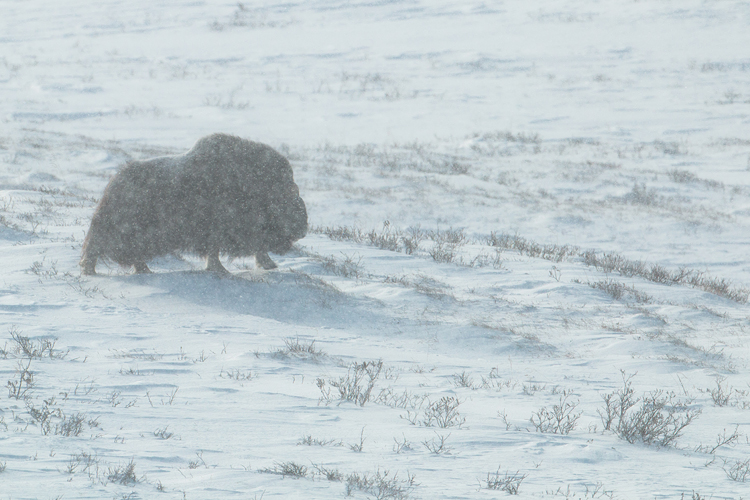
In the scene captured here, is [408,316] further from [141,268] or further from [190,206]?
[141,268]

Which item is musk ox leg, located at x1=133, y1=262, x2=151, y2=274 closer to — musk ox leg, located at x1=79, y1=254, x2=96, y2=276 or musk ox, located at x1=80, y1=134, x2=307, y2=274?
musk ox, located at x1=80, y1=134, x2=307, y2=274

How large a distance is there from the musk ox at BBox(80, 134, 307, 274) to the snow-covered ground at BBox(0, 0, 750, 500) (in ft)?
0.91

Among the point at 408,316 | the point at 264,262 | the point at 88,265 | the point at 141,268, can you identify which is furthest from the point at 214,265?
the point at 408,316

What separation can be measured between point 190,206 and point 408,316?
6.90 feet

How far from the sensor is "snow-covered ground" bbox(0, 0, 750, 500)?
2973mm

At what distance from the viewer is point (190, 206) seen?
248 inches

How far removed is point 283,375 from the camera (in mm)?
4332

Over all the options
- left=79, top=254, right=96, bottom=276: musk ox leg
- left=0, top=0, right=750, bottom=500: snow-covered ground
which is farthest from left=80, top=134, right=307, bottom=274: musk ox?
left=0, top=0, right=750, bottom=500: snow-covered ground

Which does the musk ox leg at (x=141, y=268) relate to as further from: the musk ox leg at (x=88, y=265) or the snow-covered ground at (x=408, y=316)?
the musk ox leg at (x=88, y=265)

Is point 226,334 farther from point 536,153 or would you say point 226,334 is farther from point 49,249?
point 536,153

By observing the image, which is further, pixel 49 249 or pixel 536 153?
pixel 536 153

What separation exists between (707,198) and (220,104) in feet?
48.7

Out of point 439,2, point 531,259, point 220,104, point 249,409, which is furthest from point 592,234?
point 439,2

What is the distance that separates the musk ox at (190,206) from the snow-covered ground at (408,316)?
0.91ft
